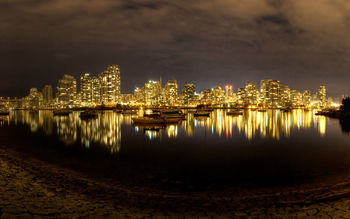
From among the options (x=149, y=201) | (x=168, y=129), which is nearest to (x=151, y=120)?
(x=168, y=129)

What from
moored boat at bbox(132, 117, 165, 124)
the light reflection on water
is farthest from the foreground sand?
moored boat at bbox(132, 117, 165, 124)

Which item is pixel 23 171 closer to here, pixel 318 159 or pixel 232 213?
pixel 232 213

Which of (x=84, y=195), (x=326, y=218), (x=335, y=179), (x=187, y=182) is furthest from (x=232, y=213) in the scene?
(x=335, y=179)

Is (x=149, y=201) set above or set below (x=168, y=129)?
below

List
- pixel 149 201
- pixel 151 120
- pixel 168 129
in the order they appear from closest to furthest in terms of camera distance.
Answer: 1. pixel 149 201
2. pixel 168 129
3. pixel 151 120

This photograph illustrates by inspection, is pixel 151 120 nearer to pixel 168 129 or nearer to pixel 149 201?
pixel 168 129

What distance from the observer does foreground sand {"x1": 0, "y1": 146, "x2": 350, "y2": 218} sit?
A: 765 cm

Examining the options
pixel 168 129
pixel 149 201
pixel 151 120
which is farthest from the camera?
pixel 151 120

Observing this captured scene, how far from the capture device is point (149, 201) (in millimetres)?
9070

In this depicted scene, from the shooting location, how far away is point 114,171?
47.3 feet

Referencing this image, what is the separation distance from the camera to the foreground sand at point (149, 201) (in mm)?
7652

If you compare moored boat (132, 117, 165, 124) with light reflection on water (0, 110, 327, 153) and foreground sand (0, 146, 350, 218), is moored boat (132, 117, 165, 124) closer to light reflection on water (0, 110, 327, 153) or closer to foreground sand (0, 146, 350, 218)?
light reflection on water (0, 110, 327, 153)

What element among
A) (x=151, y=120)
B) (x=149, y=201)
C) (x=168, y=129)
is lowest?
(x=149, y=201)

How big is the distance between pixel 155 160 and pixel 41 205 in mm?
10021
